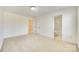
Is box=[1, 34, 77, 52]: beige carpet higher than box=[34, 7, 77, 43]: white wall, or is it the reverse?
box=[34, 7, 77, 43]: white wall

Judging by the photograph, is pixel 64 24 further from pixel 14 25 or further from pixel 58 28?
pixel 14 25

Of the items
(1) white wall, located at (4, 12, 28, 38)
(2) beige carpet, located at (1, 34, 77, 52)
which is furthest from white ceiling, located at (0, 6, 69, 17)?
(2) beige carpet, located at (1, 34, 77, 52)

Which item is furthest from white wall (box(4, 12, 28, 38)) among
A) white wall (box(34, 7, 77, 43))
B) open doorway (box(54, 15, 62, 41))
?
open doorway (box(54, 15, 62, 41))

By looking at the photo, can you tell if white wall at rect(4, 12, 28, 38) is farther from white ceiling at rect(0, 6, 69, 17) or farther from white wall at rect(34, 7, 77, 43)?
white wall at rect(34, 7, 77, 43)

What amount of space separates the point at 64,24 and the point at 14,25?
3.37 ft

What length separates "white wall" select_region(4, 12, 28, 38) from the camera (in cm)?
194

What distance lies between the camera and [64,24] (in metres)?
2.00

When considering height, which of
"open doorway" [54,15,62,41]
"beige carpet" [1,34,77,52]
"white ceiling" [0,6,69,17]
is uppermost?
"white ceiling" [0,6,69,17]

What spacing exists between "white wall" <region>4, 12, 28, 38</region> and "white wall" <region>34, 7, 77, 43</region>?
0.81 feet

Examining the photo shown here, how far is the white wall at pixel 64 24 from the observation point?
6.38 feet

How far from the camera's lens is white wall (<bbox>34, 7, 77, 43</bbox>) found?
76.5 inches

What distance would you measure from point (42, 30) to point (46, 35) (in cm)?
14

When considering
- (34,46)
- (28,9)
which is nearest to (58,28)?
(34,46)
